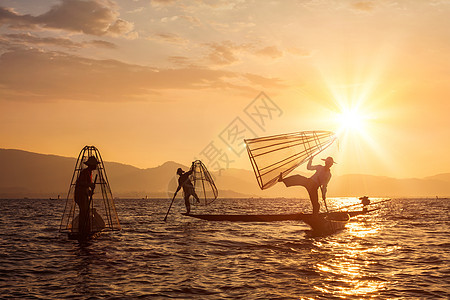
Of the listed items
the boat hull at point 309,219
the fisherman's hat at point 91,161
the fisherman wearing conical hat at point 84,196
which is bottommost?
the boat hull at point 309,219

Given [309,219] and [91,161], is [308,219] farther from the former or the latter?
[91,161]

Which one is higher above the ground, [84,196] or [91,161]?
[91,161]

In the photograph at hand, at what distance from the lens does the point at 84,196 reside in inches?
848

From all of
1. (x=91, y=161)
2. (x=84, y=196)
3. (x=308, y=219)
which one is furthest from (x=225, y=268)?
(x=308, y=219)

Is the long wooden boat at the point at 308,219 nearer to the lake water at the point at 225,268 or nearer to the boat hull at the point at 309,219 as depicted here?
the boat hull at the point at 309,219

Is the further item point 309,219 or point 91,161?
point 309,219

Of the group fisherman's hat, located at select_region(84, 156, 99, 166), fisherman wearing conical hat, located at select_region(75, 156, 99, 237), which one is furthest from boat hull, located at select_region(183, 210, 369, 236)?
fisherman's hat, located at select_region(84, 156, 99, 166)

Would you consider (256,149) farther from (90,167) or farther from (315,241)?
(90,167)

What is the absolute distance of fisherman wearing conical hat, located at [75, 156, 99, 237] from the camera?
21.5m

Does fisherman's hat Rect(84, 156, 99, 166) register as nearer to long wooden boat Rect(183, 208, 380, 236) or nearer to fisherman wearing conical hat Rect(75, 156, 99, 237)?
fisherman wearing conical hat Rect(75, 156, 99, 237)

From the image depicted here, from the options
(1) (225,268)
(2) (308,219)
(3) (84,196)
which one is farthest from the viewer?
(2) (308,219)

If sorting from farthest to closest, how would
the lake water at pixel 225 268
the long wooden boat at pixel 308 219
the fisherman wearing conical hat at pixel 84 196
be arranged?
the long wooden boat at pixel 308 219, the fisherman wearing conical hat at pixel 84 196, the lake water at pixel 225 268

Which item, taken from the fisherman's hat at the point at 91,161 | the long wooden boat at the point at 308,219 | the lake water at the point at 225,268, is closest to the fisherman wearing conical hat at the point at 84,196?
the fisherman's hat at the point at 91,161

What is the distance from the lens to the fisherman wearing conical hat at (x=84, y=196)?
21.5 metres
